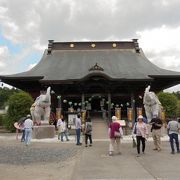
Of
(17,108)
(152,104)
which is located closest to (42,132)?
(152,104)

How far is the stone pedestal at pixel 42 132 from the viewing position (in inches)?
907

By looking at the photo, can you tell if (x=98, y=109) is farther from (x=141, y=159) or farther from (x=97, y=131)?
(x=141, y=159)

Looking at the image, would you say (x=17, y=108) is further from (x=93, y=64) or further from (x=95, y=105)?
(x=95, y=105)

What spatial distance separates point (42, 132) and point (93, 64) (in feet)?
49.9

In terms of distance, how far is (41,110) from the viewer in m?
24.7

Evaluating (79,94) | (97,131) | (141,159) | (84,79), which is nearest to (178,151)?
(141,159)

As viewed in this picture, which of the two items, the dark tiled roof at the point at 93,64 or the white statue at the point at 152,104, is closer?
the white statue at the point at 152,104

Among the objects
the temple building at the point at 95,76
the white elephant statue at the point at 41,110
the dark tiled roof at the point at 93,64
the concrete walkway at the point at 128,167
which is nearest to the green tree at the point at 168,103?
the temple building at the point at 95,76

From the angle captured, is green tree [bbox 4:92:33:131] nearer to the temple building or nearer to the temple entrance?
the temple building

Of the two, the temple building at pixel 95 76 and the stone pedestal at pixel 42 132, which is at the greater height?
the temple building at pixel 95 76

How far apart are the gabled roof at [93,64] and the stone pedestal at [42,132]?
8032 millimetres

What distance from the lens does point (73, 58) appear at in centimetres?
3984

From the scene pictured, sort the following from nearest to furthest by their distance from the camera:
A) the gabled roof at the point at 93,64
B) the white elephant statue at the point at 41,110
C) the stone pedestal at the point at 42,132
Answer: the stone pedestal at the point at 42,132 → the white elephant statue at the point at 41,110 → the gabled roof at the point at 93,64

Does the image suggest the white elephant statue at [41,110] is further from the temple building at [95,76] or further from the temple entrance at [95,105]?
the temple entrance at [95,105]
